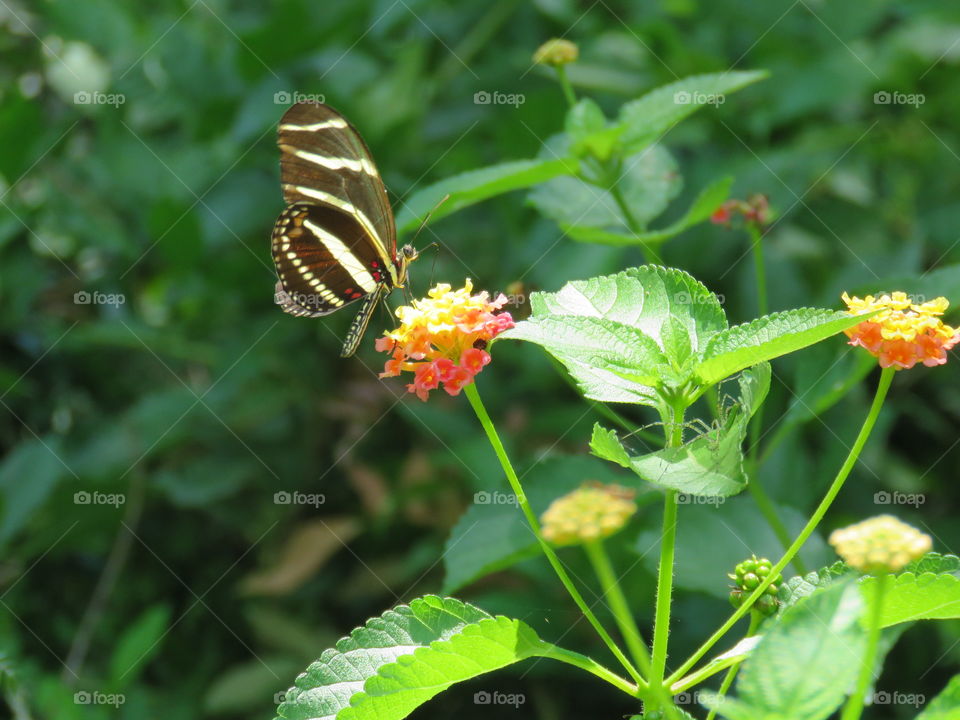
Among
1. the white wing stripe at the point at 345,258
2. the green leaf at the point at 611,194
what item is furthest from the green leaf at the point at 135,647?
the green leaf at the point at 611,194

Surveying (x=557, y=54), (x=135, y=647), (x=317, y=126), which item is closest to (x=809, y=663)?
(x=557, y=54)

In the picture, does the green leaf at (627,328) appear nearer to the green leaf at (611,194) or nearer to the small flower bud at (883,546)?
the small flower bud at (883,546)

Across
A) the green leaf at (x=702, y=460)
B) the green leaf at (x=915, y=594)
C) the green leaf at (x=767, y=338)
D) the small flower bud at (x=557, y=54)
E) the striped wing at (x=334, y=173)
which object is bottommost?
the green leaf at (x=915, y=594)

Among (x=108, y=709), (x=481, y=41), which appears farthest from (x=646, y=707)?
(x=481, y=41)

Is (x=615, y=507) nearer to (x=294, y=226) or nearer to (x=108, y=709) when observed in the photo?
(x=294, y=226)

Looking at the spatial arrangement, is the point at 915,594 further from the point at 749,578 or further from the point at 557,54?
the point at 557,54

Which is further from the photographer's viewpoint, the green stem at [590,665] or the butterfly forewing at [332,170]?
the butterfly forewing at [332,170]
